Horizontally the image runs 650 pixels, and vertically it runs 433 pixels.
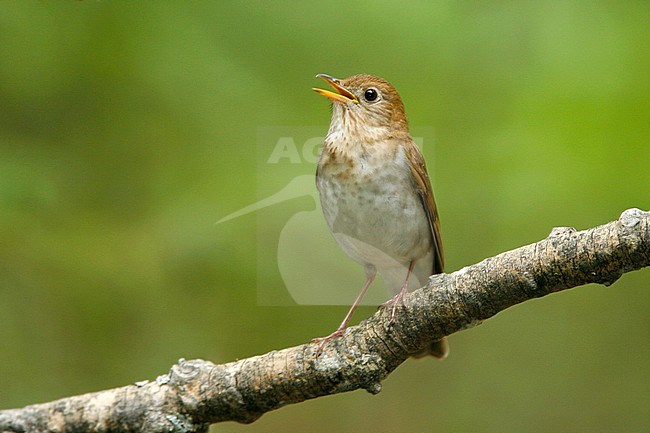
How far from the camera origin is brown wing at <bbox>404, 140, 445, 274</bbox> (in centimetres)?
495

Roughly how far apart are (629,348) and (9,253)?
4.35 m

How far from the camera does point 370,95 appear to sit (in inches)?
209

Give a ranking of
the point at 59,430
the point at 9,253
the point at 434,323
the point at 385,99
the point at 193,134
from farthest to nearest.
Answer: the point at 385,99 < the point at 193,134 < the point at 9,253 < the point at 59,430 < the point at 434,323

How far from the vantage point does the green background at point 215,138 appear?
14.2ft

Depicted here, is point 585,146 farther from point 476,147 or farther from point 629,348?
point 629,348

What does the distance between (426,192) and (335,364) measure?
1446mm

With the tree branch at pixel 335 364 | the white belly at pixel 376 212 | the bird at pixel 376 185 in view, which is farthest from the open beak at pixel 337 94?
the tree branch at pixel 335 364

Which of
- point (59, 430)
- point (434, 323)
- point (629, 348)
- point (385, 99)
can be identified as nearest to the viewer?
point (434, 323)

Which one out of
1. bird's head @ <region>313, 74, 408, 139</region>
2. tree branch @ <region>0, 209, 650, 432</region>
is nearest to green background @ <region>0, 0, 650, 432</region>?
bird's head @ <region>313, 74, 408, 139</region>

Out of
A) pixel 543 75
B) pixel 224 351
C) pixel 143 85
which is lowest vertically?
pixel 224 351

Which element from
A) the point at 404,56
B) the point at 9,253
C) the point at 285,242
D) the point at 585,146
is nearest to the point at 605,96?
the point at 585,146

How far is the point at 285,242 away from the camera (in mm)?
4766

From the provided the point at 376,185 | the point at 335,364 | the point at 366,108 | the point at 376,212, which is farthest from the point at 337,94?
the point at 335,364

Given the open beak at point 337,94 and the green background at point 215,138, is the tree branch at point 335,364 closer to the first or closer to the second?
the green background at point 215,138
